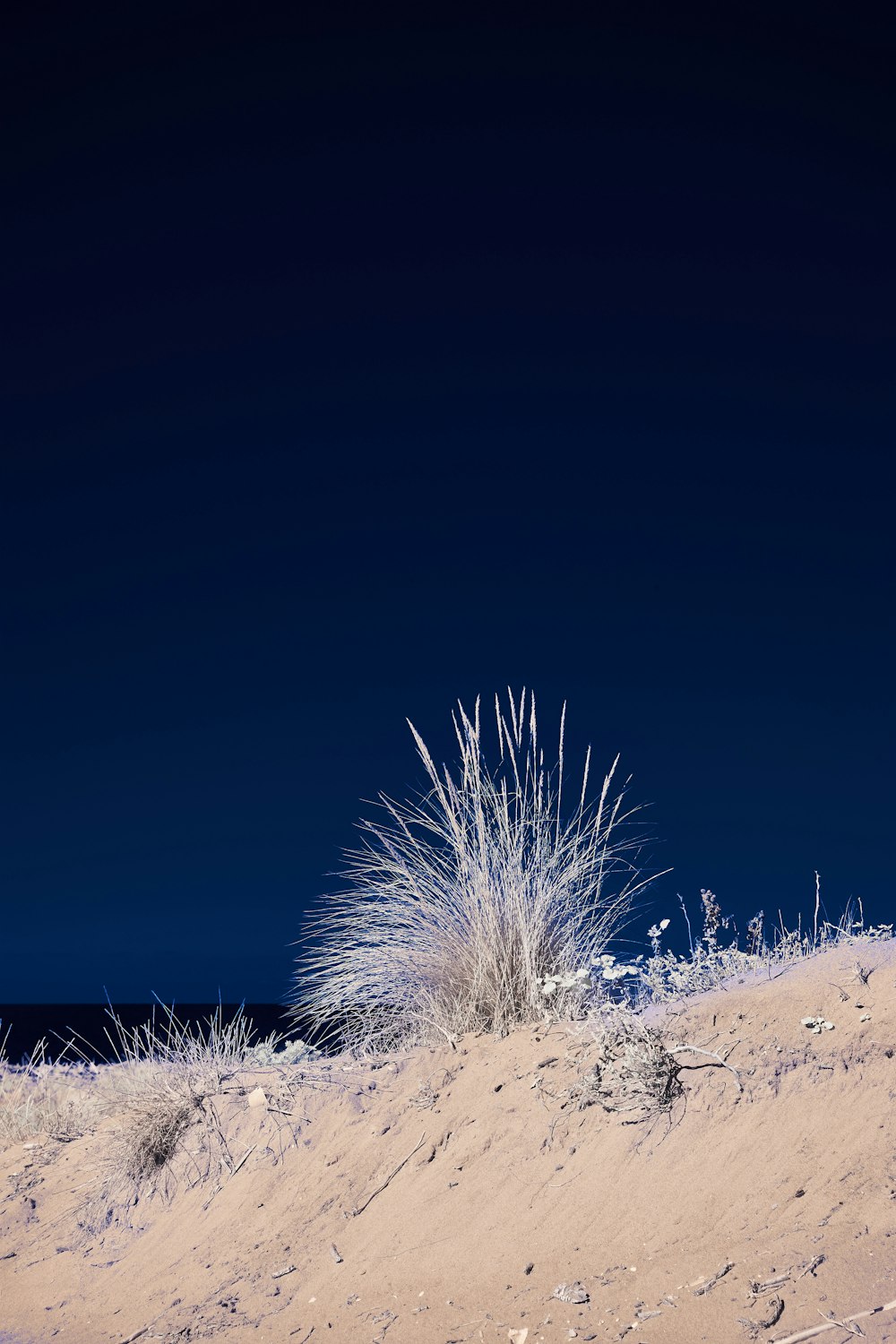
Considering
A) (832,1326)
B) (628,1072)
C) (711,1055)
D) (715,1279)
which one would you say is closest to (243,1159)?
(628,1072)

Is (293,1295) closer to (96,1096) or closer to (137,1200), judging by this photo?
(137,1200)

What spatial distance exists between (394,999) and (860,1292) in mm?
3471

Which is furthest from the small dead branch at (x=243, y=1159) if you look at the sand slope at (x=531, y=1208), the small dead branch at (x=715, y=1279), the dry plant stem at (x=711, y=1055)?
the small dead branch at (x=715, y=1279)

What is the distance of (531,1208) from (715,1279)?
44.9 inches

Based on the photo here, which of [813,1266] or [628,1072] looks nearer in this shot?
[813,1266]

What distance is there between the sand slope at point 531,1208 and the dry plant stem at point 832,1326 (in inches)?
1.2

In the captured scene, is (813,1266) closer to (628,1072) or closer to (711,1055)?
(711,1055)

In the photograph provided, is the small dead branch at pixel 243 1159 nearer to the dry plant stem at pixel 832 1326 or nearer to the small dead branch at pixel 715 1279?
the small dead branch at pixel 715 1279

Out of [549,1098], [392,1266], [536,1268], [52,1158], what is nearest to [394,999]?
[549,1098]

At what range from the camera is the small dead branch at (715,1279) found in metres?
3.46

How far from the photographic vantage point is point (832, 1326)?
119 inches

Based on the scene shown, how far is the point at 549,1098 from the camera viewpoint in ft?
16.5

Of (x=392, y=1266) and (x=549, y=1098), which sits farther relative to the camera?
(x=549, y=1098)

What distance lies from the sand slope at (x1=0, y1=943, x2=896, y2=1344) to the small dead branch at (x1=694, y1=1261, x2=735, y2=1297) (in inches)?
0.4
